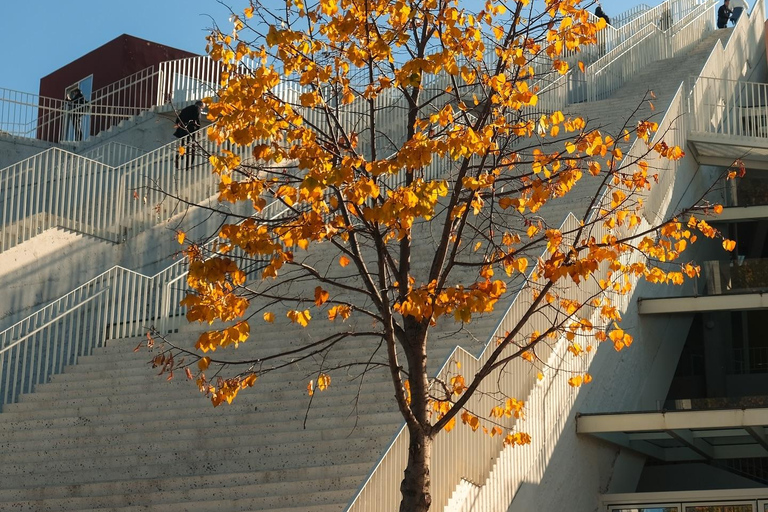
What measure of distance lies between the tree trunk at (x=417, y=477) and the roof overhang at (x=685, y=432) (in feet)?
21.2

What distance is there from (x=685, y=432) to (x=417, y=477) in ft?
27.5

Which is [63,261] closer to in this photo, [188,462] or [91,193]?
[91,193]

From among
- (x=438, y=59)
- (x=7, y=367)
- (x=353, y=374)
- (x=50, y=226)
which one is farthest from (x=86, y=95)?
(x=438, y=59)

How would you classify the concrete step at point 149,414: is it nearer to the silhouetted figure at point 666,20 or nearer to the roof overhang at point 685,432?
the roof overhang at point 685,432

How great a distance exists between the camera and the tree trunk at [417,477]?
8602 millimetres

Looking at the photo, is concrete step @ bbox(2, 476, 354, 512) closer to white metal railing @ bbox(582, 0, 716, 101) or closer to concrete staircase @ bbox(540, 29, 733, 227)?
concrete staircase @ bbox(540, 29, 733, 227)

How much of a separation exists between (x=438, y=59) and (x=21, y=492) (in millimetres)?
7559

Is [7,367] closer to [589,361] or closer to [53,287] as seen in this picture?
[53,287]

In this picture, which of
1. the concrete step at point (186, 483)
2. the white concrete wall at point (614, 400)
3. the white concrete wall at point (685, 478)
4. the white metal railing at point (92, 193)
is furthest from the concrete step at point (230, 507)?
the white concrete wall at point (685, 478)

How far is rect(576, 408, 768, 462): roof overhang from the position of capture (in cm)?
1480

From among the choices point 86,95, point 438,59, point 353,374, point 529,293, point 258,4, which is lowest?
point 353,374

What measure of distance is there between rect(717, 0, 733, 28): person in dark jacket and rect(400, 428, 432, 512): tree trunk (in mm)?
32401

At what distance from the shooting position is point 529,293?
559 inches

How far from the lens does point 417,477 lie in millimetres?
8656
